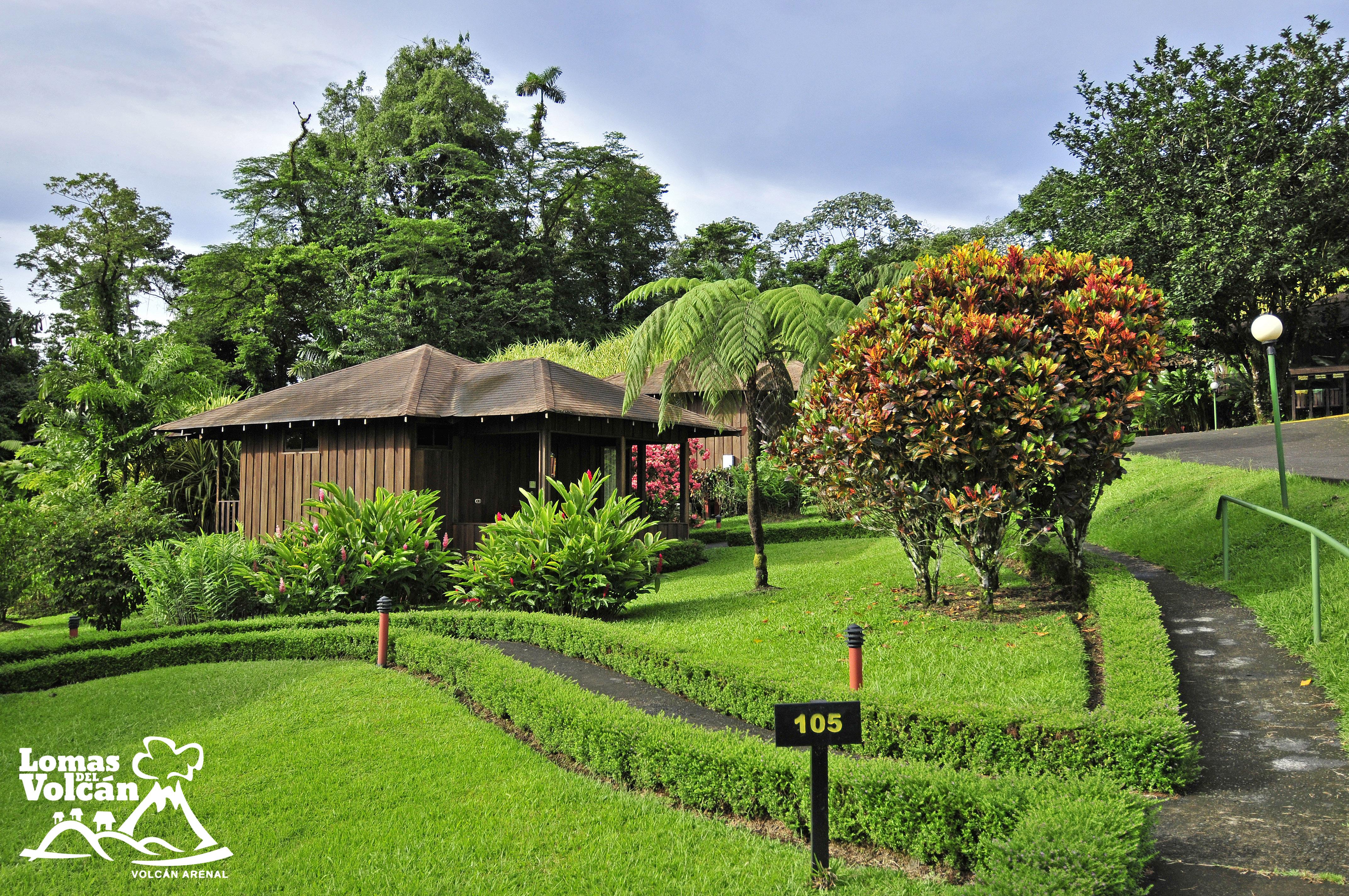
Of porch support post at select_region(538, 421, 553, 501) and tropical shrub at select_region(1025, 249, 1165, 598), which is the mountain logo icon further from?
porch support post at select_region(538, 421, 553, 501)

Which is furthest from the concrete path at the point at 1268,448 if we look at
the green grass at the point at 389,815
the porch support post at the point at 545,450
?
the green grass at the point at 389,815

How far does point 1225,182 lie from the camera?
898 inches

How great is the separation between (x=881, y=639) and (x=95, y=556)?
11753mm

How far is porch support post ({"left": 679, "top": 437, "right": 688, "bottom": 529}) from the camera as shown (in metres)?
19.1

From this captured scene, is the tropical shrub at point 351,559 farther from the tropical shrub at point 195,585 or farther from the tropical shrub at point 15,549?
the tropical shrub at point 15,549

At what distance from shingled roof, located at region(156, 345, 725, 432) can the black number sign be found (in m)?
11.0

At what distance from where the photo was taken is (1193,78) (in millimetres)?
24500

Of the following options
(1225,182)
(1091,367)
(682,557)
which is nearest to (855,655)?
(1091,367)

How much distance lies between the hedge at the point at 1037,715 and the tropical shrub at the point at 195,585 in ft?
21.3

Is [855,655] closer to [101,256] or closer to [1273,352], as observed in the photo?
[1273,352]

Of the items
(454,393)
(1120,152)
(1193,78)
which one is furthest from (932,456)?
(1193,78)

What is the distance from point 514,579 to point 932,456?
5.42m

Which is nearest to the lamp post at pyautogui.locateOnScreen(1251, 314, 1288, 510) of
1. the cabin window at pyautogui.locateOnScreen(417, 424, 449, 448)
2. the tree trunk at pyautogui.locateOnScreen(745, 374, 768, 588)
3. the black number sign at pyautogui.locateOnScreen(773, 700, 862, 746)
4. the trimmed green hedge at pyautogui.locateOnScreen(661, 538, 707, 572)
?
the tree trunk at pyautogui.locateOnScreen(745, 374, 768, 588)

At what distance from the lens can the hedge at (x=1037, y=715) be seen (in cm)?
488
